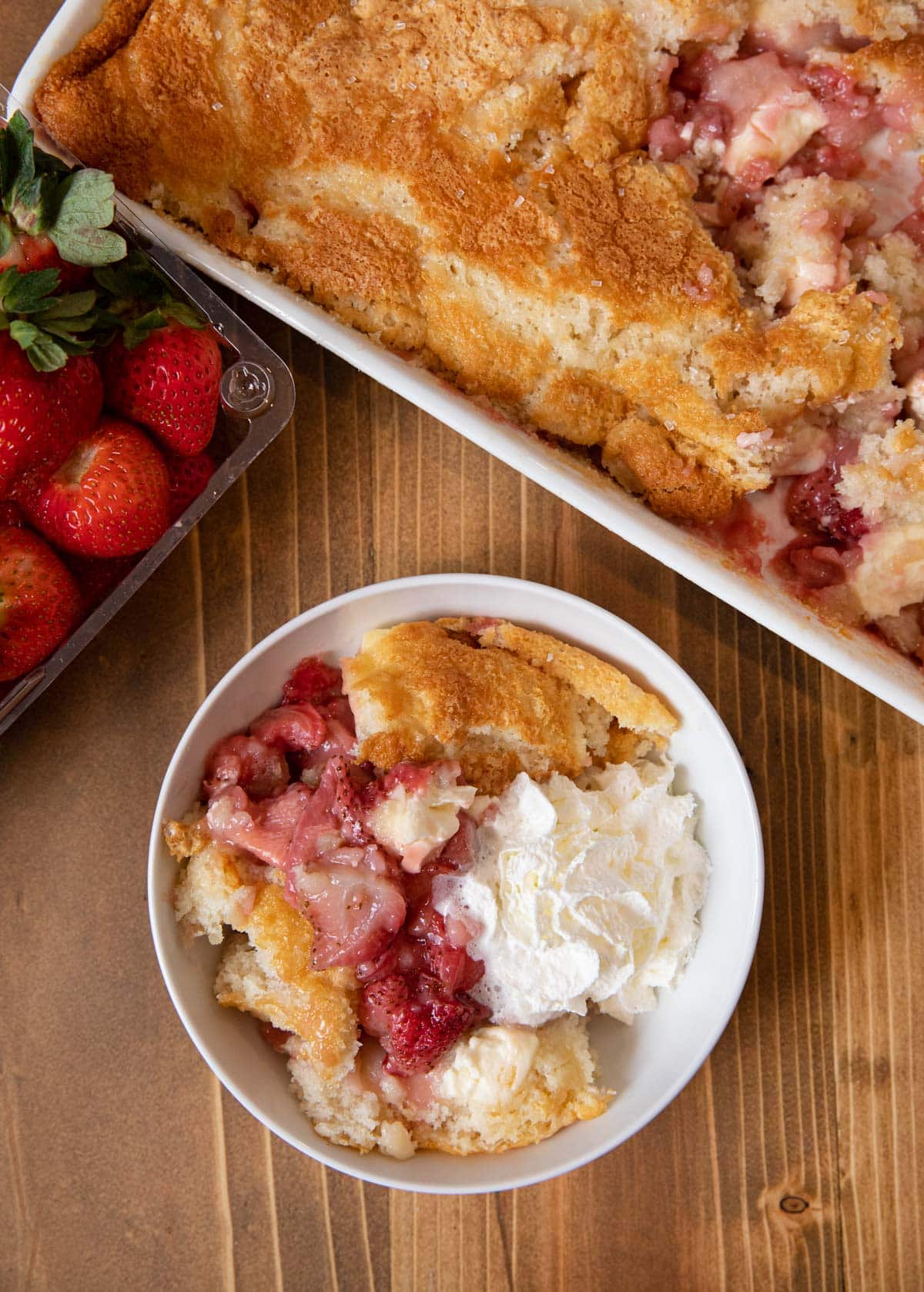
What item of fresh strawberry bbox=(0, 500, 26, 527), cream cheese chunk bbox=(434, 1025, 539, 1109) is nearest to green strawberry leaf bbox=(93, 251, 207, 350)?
fresh strawberry bbox=(0, 500, 26, 527)

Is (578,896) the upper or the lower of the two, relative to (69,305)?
lower

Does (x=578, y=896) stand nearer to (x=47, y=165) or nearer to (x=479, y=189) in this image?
(x=479, y=189)

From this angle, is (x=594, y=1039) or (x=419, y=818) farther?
(x=594, y=1039)

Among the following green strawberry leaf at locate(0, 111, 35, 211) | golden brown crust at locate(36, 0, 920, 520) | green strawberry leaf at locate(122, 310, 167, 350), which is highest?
golden brown crust at locate(36, 0, 920, 520)

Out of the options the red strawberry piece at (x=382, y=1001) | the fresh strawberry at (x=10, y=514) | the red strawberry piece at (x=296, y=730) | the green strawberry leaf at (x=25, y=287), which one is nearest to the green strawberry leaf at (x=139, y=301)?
the green strawberry leaf at (x=25, y=287)

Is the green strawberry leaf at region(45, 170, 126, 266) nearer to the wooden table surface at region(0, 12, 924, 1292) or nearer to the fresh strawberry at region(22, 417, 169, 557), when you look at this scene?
the fresh strawberry at region(22, 417, 169, 557)

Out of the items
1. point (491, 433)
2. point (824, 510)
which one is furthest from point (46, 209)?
point (824, 510)

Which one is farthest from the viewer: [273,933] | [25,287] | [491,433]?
[273,933]

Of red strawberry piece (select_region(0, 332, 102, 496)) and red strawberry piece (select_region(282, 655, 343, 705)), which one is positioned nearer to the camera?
red strawberry piece (select_region(0, 332, 102, 496))
